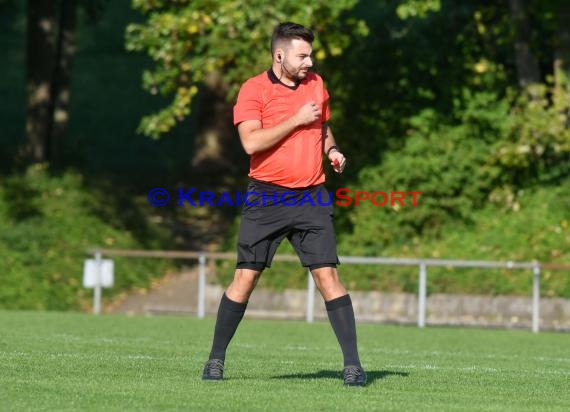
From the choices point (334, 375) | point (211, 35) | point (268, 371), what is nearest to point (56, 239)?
point (211, 35)

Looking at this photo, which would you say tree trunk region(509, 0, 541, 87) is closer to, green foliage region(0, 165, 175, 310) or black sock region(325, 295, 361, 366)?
green foliage region(0, 165, 175, 310)

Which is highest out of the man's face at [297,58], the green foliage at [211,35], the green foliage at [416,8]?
the green foliage at [416,8]

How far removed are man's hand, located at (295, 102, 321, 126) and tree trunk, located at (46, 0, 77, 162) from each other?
21992 millimetres

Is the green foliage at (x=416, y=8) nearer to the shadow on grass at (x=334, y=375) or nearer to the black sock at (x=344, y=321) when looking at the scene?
the shadow on grass at (x=334, y=375)

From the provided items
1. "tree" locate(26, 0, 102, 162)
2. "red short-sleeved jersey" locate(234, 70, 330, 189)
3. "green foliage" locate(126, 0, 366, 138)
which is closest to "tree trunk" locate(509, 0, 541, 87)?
"green foliage" locate(126, 0, 366, 138)

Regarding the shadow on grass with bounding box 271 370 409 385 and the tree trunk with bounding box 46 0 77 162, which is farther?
the tree trunk with bounding box 46 0 77 162

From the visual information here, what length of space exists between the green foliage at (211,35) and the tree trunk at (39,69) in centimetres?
570

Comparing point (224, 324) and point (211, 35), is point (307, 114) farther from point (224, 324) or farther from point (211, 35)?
point (211, 35)

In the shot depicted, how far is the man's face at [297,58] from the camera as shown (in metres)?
9.03

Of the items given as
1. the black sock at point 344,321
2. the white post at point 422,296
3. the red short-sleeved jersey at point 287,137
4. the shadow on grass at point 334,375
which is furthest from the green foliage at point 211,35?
the black sock at point 344,321

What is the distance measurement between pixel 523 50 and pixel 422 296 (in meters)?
6.03

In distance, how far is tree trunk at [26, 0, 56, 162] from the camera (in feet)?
97.7

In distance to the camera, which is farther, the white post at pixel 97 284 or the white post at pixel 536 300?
the white post at pixel 97 284

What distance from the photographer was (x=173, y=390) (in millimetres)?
8523
